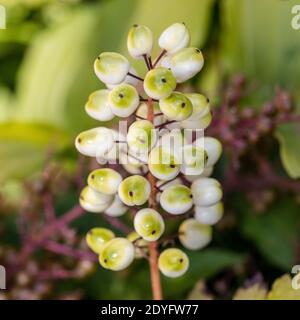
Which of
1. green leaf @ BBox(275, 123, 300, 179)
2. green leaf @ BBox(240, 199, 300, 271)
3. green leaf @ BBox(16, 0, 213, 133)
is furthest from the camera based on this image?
green leaf @ BBox(16, 0, 213, 133)

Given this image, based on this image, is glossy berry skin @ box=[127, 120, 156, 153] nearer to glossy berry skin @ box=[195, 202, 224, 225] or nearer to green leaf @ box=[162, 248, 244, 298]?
glossy berry skin @ box=[195, 202, 224, 225]

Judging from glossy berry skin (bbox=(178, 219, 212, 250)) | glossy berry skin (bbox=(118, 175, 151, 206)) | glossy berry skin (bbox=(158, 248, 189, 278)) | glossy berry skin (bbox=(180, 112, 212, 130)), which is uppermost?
glossy berry skin (bbox=(180, 112, 212, 130))

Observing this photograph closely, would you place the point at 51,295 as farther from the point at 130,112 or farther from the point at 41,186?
the point at 130,112

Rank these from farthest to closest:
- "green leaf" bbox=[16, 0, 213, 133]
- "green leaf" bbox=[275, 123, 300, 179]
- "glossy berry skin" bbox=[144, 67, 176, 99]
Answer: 1. "green leaf" bbox=[16, 0, 213, 133]
2. "green leaf" bbox=[275, 123, 300, 179]
3. "glossy berry skin" bbox=[144, 67, 176, 99]

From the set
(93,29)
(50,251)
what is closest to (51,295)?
(50,251)

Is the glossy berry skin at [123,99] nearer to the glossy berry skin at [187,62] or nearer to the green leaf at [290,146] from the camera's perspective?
the glossy berry skin at [187,62]

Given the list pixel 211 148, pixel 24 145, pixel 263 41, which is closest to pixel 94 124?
pixel 24 145

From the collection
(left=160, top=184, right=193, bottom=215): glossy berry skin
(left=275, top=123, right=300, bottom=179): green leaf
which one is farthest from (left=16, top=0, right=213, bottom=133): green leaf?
(left=160, top=184, right=193, bottom=215): glossy berry skin
